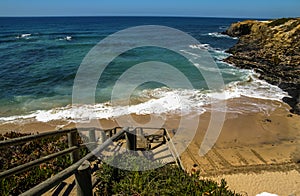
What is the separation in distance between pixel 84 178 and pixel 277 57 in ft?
92.6

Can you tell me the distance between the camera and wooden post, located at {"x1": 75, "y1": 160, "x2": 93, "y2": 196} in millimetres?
2730

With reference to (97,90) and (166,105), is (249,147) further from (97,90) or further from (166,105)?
(97,90)

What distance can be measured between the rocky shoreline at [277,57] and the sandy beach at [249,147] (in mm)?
2588

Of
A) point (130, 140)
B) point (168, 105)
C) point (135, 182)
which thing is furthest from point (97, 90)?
point (135, 182)

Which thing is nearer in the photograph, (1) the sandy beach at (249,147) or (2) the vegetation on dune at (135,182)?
(2) the vegetation on dune at (135,182)

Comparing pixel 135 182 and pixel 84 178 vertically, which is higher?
pixel 84 178

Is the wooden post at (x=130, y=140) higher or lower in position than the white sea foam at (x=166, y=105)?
higher

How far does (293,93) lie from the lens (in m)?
17.2

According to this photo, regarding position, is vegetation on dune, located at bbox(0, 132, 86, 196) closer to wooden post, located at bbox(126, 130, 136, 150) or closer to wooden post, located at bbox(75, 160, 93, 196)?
wooden post, located at bbox(126, 130, 136, 150)

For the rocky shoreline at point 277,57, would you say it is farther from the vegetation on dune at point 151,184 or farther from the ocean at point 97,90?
the vegetation on dune at point 151,184

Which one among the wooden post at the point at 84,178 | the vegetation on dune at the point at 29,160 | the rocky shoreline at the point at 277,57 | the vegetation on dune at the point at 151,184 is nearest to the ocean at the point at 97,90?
the rocky shoreline at the point at 277,57

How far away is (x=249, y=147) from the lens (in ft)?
34.1

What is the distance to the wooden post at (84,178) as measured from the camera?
273 cm

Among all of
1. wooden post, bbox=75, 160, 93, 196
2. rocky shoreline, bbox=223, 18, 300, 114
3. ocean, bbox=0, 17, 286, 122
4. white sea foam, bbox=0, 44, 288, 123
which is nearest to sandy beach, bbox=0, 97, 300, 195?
white sea foam, bbox=0, 44, 288, 123
